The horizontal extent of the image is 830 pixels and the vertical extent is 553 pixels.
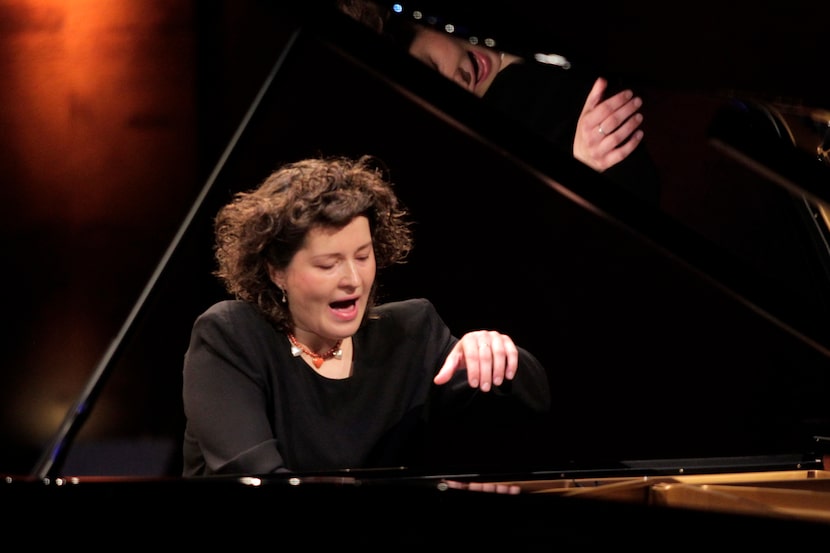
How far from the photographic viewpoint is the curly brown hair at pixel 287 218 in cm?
249

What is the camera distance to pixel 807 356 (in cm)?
326

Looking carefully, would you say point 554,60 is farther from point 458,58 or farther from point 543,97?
point 543,97

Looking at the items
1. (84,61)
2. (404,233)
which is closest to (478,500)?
(404,233)

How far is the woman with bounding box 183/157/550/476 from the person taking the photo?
2.33 metres

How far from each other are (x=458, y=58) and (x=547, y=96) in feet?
1.04

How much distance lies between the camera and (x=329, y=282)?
8.08 ft

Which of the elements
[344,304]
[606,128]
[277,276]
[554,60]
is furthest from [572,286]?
[554,60]

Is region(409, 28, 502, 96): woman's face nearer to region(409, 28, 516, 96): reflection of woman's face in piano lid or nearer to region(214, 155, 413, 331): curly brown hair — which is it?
region(409, 28, 516, 96): reflection of woman's face in piano lid

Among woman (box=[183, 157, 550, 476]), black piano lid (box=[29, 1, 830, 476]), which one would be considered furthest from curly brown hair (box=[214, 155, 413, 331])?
black piano lid (box=[29, 1, 830, 476])

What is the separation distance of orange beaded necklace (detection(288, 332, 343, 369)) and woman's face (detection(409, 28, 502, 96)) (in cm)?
80

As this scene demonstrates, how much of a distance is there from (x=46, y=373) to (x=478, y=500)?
2.24 metres

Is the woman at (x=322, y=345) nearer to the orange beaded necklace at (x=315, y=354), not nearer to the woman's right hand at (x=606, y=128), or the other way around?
the orange beaded necklace at (x=315, y=354)

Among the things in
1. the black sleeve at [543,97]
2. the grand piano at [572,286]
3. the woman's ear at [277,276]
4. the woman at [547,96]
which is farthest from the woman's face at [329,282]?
the black sleeve at [543,97]

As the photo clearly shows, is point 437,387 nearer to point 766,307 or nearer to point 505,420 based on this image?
point 505,420
